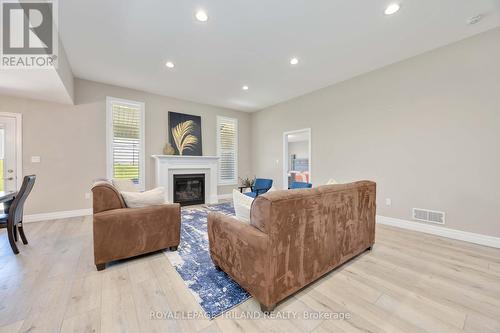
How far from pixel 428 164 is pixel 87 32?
18.8ft

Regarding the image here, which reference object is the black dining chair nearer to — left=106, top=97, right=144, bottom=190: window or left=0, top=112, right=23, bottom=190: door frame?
left=0, top=112, right=23, bottom=190: door frame

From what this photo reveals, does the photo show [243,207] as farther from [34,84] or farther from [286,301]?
[34,84]

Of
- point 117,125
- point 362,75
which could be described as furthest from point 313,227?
point 117,125

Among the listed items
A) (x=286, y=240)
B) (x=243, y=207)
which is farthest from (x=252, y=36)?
(x=286, y=240)

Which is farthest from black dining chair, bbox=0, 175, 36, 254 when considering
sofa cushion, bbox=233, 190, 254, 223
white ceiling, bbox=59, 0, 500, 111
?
sofa cushion, bbox=233, 190, 254, 223

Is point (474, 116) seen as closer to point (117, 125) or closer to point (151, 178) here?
point (151, 178)

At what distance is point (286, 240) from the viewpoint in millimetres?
1543

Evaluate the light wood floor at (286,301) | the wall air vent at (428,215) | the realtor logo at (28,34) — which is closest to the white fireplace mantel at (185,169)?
the light wood floor at (286,301)

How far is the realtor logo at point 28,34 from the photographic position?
2039 millimetres

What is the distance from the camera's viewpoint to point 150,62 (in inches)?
142

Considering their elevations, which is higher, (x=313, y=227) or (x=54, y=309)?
(x=313, y=227)

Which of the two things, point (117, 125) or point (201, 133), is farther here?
point (201, 133)

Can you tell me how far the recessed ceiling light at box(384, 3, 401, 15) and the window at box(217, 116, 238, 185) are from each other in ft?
15.9

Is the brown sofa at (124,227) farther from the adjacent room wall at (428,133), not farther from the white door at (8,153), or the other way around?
the adjacent room wall at (428,133)
